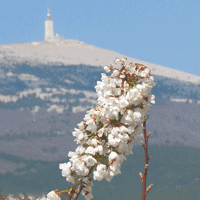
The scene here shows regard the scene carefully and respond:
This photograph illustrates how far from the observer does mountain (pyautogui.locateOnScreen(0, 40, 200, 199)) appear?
95.8 feet

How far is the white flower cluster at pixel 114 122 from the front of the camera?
10.3 ft

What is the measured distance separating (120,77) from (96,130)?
66 centimetres

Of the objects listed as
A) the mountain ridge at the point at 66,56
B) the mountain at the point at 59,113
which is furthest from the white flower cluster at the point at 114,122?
the mountain ridge at the point at 66,56

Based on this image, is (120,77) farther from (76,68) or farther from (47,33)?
(47,33)

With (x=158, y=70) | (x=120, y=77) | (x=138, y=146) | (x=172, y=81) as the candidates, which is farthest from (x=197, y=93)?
(x=120, y=77)

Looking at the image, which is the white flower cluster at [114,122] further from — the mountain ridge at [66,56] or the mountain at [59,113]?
the mountain ridge at [66,56]

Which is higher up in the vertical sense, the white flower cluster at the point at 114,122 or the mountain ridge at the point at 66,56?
the mountain ridge at the point at 66,56

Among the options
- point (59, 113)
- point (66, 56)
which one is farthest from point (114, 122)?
point (66, 56)

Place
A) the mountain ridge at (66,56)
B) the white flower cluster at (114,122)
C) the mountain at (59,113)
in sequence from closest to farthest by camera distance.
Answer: the white flower cluster at (114,122)
the mountain at (59,113)
the mountain ridge at (66,56)

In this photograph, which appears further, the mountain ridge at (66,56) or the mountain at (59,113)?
the mountain ridge at (66,56)

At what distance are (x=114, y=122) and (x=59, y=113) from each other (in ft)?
137

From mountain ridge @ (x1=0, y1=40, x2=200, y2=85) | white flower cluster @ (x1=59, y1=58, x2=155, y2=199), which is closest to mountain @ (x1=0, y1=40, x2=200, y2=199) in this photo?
mountain ridge @ (x1=0, y1=40, x2=200, y2=85)

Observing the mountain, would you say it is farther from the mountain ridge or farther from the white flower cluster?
the white flower cluster

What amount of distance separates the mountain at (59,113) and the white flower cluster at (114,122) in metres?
15.1
